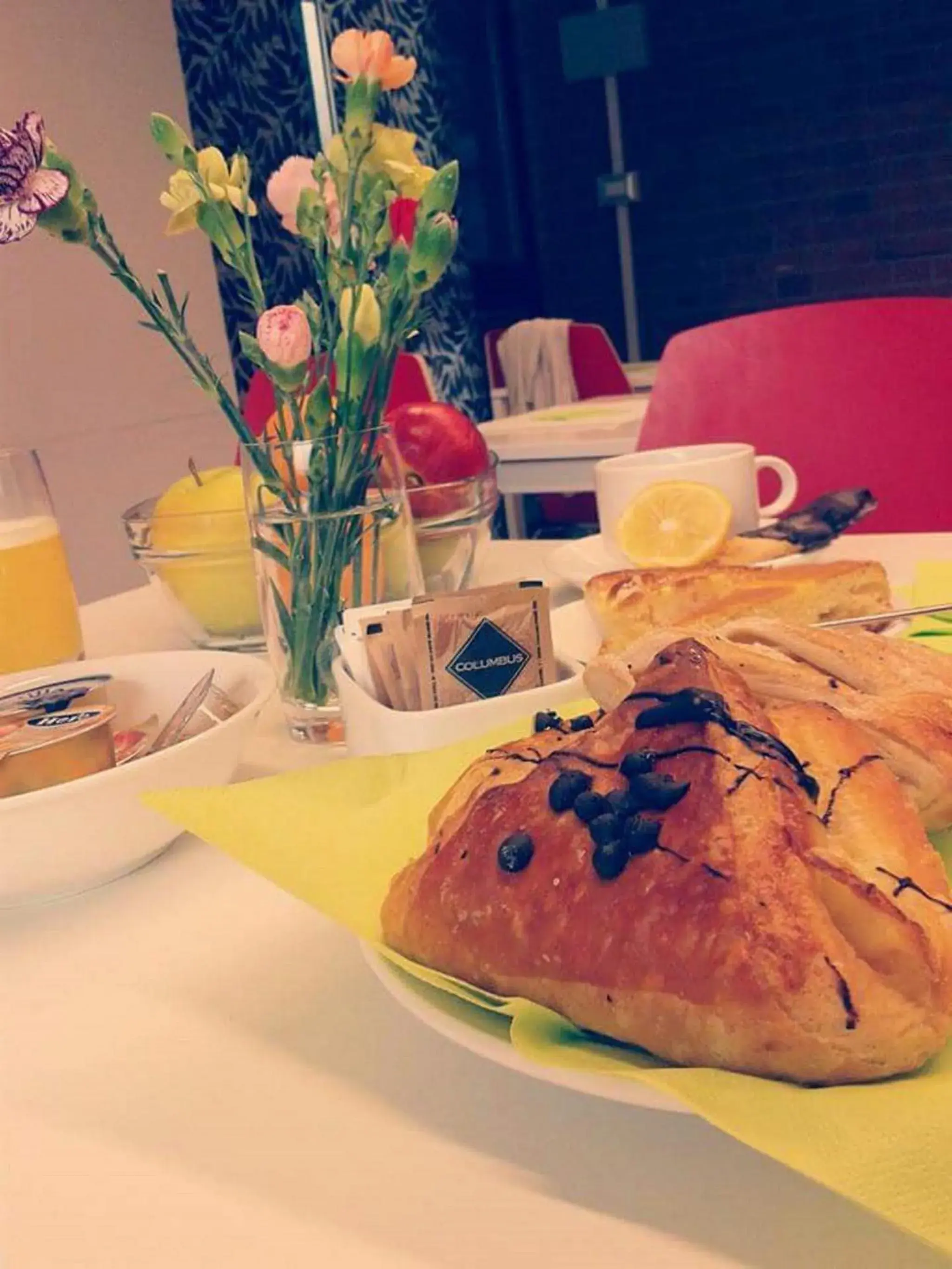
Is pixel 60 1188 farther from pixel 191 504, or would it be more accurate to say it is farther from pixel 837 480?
pixel 837 480

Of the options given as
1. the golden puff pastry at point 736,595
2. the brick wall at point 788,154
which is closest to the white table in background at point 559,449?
the golden puff pastry at point 736,595

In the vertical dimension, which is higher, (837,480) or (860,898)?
(860,898)

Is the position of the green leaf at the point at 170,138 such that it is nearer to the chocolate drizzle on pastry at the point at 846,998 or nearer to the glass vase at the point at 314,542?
the glass vase at the point at 314,542

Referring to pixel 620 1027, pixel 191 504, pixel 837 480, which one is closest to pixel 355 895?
pixel 620 1027

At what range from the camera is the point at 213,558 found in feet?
3.34

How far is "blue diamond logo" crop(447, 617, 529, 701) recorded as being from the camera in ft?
2.26

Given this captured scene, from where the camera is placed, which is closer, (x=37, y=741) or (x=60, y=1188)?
(x=60, y=1188)

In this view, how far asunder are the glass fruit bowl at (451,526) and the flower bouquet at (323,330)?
0.18 meters

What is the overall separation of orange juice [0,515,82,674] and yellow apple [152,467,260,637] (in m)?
0.09

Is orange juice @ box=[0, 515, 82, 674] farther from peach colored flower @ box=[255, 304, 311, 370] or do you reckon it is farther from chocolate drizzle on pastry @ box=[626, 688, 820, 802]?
chocolate drizzle on pastry @ box=[626, 688, 820, 802]

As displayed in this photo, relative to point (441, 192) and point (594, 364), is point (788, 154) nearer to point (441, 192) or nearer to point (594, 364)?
point (594, 364)

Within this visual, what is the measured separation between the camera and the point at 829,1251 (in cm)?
36

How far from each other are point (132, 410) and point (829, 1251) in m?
3.23

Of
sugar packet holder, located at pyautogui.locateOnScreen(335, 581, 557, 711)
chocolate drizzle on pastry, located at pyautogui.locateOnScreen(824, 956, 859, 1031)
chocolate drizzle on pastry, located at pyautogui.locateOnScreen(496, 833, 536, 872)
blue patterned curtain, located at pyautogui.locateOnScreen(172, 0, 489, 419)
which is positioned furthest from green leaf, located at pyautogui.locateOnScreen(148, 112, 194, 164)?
blue patterned curtain, located at pyautogui.locateOnScreen(172, 0, 489, 419)
